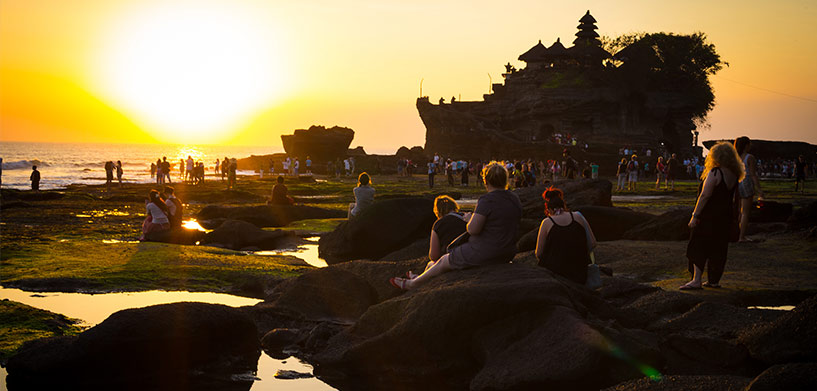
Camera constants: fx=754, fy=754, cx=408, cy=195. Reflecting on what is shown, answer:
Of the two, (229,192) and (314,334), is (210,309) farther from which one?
(229,192)

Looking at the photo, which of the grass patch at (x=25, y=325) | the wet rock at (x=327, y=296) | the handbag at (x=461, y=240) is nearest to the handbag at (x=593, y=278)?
the handbag at (x=461, y=240)

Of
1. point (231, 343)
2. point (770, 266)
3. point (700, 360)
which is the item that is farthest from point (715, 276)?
point (231, 343)

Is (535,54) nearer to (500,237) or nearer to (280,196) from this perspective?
(280,196)

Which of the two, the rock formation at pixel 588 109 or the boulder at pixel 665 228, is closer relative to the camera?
the boulder at pixel 665 228

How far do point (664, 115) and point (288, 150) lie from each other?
48.2 metres

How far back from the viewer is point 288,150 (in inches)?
3959

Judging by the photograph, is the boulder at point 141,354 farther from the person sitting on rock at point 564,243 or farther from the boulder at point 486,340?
the person sitting on rock at point 564,243

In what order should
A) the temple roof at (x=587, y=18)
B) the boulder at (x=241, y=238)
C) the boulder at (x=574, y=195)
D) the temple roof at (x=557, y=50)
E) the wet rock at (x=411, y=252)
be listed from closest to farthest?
the wet rock at (x=411, y=252) → the boulder at (x=241, y=238) → the boulder at (x=574, y=195) → the temple roof at (x=557, y=50) → the temple roof at (x=587, y=18)

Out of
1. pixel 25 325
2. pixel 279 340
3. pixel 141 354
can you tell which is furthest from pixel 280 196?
pixel 141 354

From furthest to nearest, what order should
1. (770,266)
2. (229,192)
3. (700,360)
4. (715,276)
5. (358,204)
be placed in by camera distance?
(229,192)
(358,204)
(770,266)
(715,276)
(700,360)

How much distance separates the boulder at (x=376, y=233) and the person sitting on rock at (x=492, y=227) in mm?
8459

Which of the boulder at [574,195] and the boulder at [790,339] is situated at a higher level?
the boulder at [574,195]

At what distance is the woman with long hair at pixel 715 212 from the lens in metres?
10.4

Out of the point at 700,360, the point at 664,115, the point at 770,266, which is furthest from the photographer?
the point at 664,115
